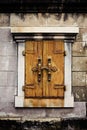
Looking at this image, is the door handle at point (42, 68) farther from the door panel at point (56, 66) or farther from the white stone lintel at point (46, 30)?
the white stone lintel at point (46, 30)

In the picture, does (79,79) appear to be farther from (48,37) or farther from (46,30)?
(46,30)

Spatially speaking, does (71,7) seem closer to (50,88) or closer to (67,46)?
(67,46)

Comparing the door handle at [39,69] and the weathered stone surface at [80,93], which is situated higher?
the door handle at [39,69]

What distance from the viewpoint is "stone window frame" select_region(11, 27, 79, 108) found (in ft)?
27.1

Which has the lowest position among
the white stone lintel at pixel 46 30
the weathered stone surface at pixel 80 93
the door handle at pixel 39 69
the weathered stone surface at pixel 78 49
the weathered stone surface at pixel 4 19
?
the weathered stone surface at pixel 80 93

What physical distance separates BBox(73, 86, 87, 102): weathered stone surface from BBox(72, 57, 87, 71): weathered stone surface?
0.46m

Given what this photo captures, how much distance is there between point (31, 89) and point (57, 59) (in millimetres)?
949

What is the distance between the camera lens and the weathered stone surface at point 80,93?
8.42 m

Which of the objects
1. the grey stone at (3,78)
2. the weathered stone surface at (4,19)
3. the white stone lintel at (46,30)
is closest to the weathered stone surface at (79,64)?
the white stone lintel at (46,30)

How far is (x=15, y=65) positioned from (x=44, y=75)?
74 centimetres

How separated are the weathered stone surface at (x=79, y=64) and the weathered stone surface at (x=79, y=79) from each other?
0.39ft

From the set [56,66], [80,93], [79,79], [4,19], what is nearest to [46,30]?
[56,66]

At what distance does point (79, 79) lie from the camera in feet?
27.7

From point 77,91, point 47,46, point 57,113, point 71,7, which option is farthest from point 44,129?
point 71,7
